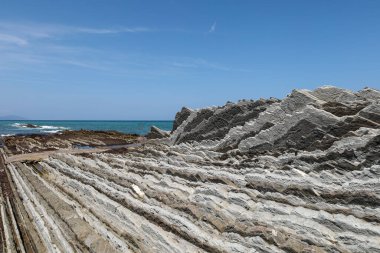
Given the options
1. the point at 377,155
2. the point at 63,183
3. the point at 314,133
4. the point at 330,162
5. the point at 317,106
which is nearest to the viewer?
the point at 377,155

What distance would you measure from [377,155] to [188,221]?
7921 mm

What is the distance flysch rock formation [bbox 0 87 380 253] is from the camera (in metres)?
12.6

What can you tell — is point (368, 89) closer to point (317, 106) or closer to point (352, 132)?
point (317, 106)

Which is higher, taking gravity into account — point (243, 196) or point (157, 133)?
point (243, 196)

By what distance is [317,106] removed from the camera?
1944 centimetres

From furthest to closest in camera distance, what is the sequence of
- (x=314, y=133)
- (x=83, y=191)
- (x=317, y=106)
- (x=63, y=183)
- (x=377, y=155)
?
(x=63, y=183) < (x=83, y=191) < (x=317, y=106) < (x=314, y=133) < (x=377, y=155)

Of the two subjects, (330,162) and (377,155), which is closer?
(377,155)

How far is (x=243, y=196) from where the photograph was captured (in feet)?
51.9

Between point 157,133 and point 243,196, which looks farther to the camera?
point 157,133

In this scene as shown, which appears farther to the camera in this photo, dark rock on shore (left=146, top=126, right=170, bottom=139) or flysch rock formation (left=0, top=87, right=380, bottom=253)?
dark rock on shore (left=146, top=126, right=170, bottom=139)

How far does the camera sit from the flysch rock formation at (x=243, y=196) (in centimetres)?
1255

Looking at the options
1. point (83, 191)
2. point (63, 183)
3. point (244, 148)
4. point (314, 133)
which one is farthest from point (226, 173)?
point (63, 183)

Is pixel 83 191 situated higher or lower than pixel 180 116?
lower

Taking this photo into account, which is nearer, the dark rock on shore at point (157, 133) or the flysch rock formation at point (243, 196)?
the flysch rock formation at point (243, 196)
